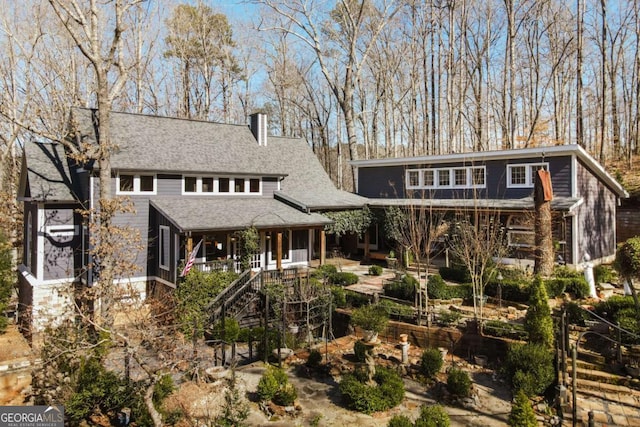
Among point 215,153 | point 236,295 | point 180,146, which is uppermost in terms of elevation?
point 180,146

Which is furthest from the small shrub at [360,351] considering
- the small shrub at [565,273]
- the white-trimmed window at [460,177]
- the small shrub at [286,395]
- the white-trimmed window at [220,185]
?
the white-trimmed window at [460,177]

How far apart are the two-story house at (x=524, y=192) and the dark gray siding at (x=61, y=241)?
14.3 m

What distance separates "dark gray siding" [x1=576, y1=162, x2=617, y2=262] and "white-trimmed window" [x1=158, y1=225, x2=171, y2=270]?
1748 cm

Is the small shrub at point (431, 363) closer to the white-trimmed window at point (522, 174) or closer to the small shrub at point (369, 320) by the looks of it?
the small shrub at point (369, 320)

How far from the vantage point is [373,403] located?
360 inches

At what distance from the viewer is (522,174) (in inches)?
817

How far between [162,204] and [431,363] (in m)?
12.4

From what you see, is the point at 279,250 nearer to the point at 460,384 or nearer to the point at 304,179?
the point at 304,179

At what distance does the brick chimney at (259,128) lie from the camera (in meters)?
23.8

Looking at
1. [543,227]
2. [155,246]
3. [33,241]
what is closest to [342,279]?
[155,246]

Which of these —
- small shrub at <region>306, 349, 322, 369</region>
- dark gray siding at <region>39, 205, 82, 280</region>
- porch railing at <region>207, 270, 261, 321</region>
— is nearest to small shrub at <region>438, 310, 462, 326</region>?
small shrub at <region>306, 349, 322, 369</region>

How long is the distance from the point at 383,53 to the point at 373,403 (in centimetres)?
3352

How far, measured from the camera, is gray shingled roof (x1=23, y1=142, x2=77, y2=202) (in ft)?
55.7

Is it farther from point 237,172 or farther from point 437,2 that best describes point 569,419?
point 437,2
